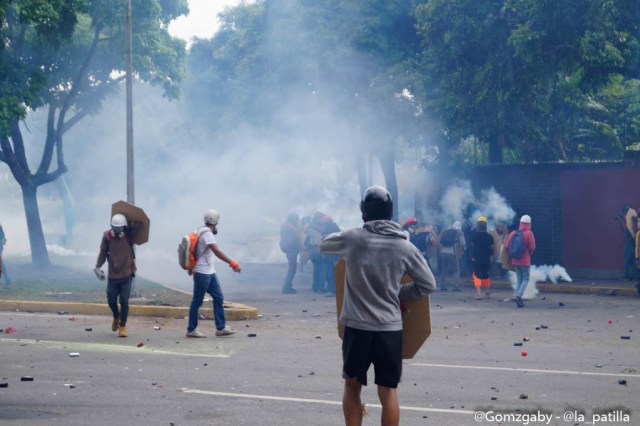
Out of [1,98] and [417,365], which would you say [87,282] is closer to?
[1,98]

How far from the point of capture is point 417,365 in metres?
10.0

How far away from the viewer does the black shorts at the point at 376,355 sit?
229 inches

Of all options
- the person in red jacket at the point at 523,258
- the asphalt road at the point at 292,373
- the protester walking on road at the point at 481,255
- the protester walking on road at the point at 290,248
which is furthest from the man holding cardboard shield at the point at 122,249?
the protester walking on road at the point at 290,248

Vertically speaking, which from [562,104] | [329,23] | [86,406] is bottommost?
[86,406]

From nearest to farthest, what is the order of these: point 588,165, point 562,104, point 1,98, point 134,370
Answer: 1. point 134,370
2. point 1,98
3. point 588,165
4. point 562,104

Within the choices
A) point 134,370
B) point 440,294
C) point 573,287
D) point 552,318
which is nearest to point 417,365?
point 134,370

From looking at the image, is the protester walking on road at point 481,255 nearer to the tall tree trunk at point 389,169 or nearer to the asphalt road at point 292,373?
the asphalt road at point 292,373

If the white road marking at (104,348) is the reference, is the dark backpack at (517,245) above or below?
above

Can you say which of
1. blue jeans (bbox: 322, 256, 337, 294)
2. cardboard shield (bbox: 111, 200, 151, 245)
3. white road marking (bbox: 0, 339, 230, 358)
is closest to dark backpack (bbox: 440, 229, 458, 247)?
blue jeans (bbox: 322, 256, 337, 294)

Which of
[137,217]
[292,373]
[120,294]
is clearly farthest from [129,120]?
[292,373]

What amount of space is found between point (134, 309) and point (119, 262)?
3477mm

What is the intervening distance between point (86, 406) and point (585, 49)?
1586cm

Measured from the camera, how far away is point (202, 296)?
1255 cm

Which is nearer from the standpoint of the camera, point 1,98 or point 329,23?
point 1,98
